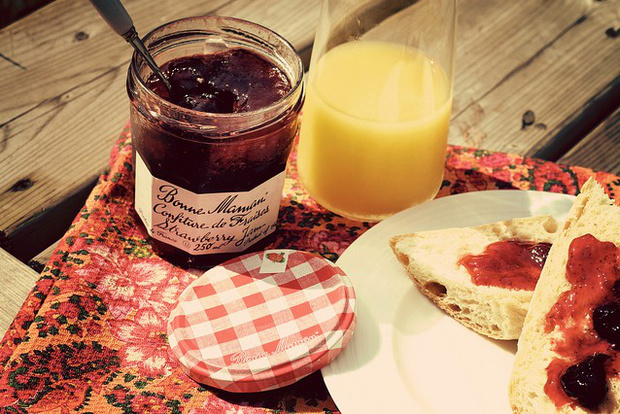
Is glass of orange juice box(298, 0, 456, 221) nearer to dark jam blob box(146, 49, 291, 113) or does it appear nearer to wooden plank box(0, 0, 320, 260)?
dark jam blob box(146, 49, 291, 113)

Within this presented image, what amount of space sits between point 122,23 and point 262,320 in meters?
0.58

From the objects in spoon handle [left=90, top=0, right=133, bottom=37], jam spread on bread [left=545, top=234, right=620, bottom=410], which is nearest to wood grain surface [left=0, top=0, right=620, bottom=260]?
spoon handle [left=90, top=0, right=133, bottom=37]

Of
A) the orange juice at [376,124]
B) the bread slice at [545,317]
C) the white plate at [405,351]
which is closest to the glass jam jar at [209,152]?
the orange juice at [376,124]

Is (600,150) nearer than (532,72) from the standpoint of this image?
Yes

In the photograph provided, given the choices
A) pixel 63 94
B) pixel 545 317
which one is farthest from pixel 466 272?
pixel 63 94

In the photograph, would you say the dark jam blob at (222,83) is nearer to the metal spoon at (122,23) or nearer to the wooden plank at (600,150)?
the metal spoon at (122,23)

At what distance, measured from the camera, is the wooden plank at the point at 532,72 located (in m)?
2.21

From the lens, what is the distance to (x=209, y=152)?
4.72 feet

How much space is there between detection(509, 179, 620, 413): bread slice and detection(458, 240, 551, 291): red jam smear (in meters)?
0.06

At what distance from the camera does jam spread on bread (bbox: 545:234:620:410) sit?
50.7 inches

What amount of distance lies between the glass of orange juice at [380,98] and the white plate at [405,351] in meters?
0.10

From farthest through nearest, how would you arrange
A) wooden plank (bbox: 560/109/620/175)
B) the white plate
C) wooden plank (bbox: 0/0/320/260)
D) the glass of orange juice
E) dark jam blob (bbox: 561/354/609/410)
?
wooden plank (bbox: 560/109/620/175), wooden plank (bbox: 0/0/320/260), the glass of orange juice, the white plate, dark jam blob (bbox: 561/354/609/410)

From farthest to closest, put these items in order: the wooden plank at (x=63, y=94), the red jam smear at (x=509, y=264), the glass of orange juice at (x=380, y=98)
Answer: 1. the wooden plank at (x=63, y=94)
2. the glass of orange juice at (x=380, y=98)
3. the red jam smear at (x=509, y=264)

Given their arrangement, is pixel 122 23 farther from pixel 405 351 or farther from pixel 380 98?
pixel 405 351
